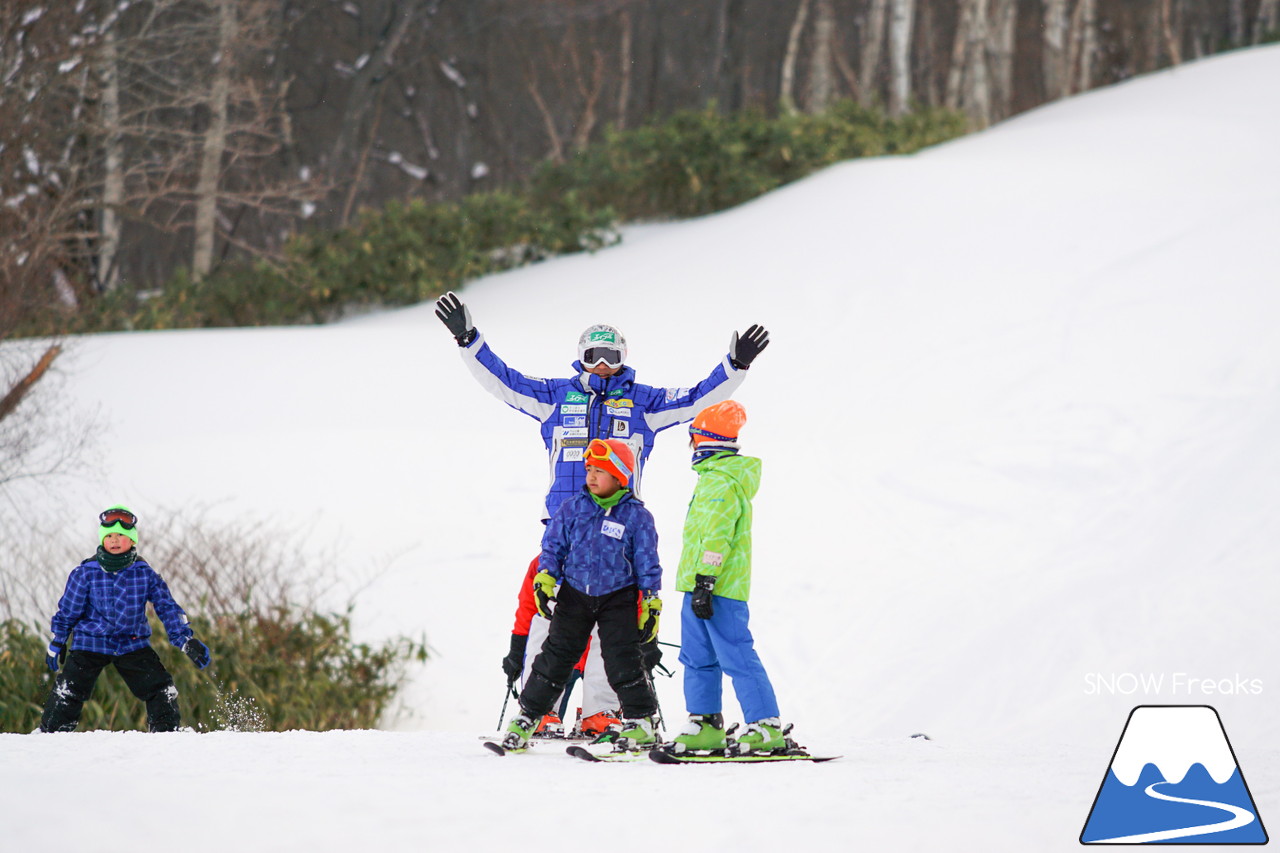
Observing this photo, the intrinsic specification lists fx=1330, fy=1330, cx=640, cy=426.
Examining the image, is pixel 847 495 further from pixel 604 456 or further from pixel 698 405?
pixel 604 456

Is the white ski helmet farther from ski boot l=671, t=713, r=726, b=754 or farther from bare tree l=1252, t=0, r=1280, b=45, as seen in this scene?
bare tree l=1252, t=0, r=1280, b=45

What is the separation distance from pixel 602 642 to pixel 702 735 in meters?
0.59

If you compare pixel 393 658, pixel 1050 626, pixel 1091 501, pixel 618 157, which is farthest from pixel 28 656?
pixel 618 157

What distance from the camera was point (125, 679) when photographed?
710cm

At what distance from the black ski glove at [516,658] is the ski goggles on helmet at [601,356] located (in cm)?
134

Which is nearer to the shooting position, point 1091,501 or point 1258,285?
point 1091,501

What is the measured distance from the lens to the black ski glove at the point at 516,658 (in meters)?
6.24

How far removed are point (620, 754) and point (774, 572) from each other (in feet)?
17.0

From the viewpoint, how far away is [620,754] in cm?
559

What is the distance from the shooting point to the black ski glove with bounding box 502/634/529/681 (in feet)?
20.5

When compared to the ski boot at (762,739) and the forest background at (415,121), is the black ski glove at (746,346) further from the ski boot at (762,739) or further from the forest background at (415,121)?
the forest background at (415,121)

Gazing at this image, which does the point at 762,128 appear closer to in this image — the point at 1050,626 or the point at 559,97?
the point at 1050,626

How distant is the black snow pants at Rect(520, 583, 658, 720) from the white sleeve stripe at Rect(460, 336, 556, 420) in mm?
1199

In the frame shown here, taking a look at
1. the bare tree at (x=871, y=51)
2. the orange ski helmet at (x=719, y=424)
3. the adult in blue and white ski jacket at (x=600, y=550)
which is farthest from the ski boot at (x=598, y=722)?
the bare tree at (x=871, y=51)
